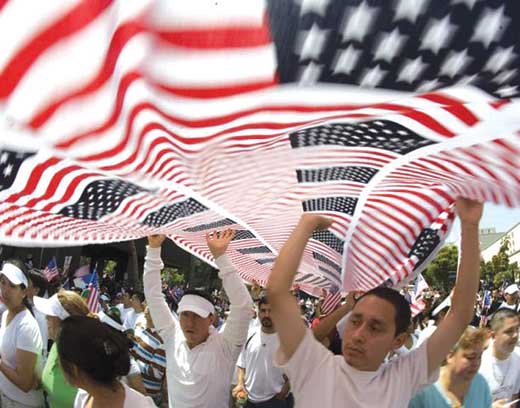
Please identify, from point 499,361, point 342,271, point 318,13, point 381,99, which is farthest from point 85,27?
point 499,361

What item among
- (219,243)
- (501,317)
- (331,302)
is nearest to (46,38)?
(219,243)

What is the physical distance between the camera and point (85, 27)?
167 cm

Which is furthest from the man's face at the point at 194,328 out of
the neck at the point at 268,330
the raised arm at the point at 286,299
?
the neck at the point at 268,330

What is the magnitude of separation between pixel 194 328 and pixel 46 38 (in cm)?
277

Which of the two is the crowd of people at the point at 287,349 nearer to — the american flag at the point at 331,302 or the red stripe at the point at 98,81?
the red stripe at the point at 98,81

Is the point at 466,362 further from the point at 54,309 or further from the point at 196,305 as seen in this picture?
the point at 54,309

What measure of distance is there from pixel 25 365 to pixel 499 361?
4.07m

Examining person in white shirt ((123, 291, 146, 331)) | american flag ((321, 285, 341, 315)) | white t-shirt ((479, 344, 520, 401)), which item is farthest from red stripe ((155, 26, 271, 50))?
person in white shirt ((123, 291, 146, 331))

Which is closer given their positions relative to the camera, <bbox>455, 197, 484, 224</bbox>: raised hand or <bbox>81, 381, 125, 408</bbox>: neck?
<bbox>81, 381, 125, 408</bbox>: neck

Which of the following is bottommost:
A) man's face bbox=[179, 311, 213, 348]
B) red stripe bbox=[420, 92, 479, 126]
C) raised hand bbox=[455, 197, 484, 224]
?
man's face bbox=[179, 311, 213, 348]

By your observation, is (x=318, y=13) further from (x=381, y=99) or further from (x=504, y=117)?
(x=504, y=117)

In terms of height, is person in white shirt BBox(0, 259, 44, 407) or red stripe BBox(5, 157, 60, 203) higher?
red stripe BBox(5, 157, 60, 203)

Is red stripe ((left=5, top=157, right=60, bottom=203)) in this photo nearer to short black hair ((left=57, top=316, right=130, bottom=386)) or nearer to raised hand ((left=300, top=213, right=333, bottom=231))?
short black hair ((left=57, top=316, right=130, bottom=386))

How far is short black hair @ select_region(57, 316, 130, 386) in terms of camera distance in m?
2.56
